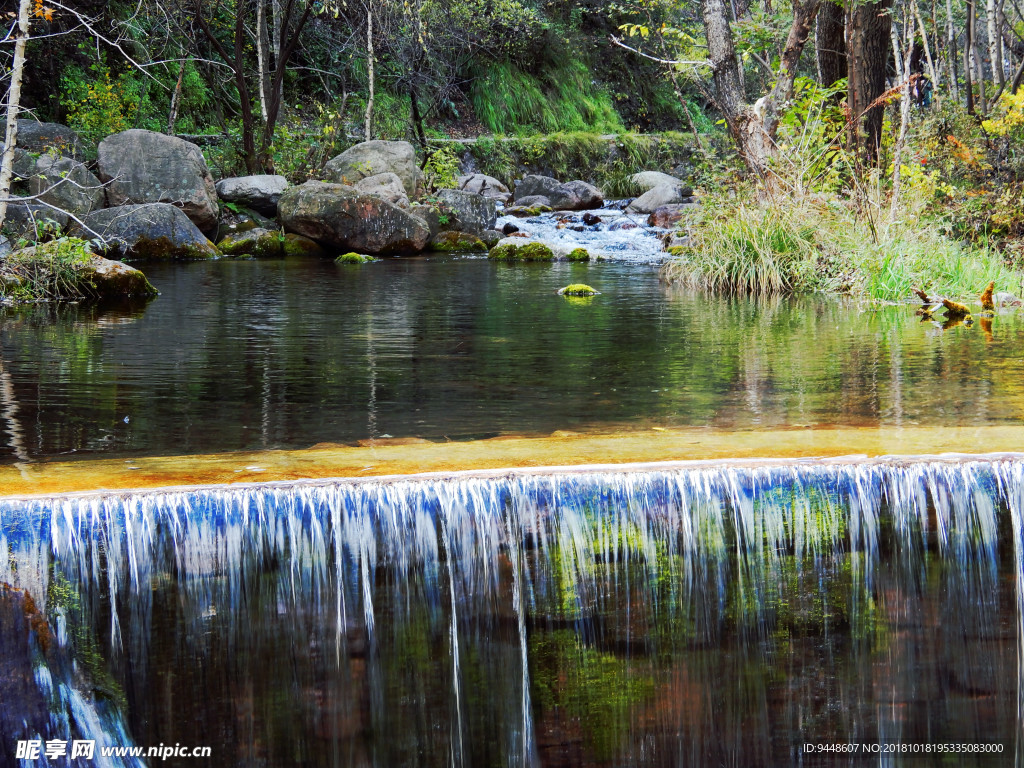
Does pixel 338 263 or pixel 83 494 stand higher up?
pixel 338 263

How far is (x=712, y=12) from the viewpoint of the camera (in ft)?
36.9

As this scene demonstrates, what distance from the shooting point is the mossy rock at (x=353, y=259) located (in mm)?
13648

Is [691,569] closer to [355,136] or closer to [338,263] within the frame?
[338,263]

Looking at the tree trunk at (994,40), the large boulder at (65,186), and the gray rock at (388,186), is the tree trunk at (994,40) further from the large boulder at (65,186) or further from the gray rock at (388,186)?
the large boulder at (65,186)

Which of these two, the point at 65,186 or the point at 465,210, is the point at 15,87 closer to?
the point at 65,186

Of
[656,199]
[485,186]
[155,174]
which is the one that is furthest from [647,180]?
[155,174]

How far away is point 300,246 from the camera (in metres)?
15.0

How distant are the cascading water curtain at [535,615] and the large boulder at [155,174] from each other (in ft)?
41.9

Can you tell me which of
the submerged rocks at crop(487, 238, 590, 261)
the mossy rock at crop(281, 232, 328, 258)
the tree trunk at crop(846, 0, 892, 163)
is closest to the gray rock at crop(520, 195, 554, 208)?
the submerged rocks at crop(487, 238, 590, 261)

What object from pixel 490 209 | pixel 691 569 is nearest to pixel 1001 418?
pixel 691 569

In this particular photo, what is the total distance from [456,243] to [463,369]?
1041 centimetres

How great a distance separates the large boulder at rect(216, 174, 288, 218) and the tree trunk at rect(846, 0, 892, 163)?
9.36 metres

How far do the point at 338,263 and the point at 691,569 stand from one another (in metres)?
10.9

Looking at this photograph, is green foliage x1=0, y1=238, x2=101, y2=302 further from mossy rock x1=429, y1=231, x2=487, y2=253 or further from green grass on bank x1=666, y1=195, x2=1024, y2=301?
mossy rock x1=429, y1=231, x2=487, y2=253
